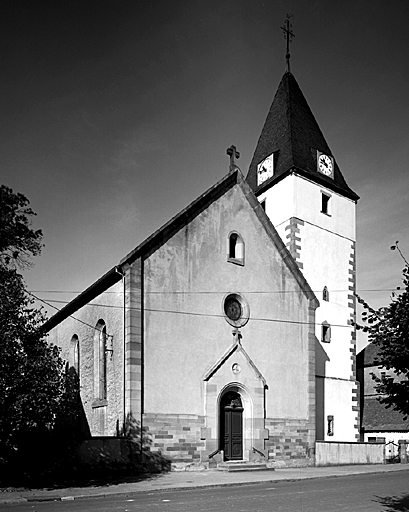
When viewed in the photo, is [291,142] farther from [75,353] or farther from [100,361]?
[100,361]

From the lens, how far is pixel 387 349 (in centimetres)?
1020

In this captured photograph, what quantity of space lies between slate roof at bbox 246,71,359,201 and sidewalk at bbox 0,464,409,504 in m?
15.8

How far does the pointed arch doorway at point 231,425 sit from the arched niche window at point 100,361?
4634mm

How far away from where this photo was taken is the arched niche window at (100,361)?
2441cm

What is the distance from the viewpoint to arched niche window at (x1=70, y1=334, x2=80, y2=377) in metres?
27.7

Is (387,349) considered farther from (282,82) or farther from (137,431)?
(282,82)

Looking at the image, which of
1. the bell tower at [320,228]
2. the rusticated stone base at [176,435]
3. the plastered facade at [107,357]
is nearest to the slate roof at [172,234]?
the plastered facade at [107,357]

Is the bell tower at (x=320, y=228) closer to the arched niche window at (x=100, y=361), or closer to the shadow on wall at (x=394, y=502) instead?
the arched niche window at (x=100, y=361)

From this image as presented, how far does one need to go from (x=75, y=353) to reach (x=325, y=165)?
17515mm

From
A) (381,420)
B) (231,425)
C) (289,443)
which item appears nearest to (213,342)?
(231,425)

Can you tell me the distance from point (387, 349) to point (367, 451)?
21.2m

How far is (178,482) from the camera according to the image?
18641 mm

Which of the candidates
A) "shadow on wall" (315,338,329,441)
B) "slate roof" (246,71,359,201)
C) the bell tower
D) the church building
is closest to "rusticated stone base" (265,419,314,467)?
the church building

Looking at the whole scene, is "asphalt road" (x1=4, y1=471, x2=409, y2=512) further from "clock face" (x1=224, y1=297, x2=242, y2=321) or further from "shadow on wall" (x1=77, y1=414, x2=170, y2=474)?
"clock face" (x1=224, y1=297, x2=242, y2=321)
